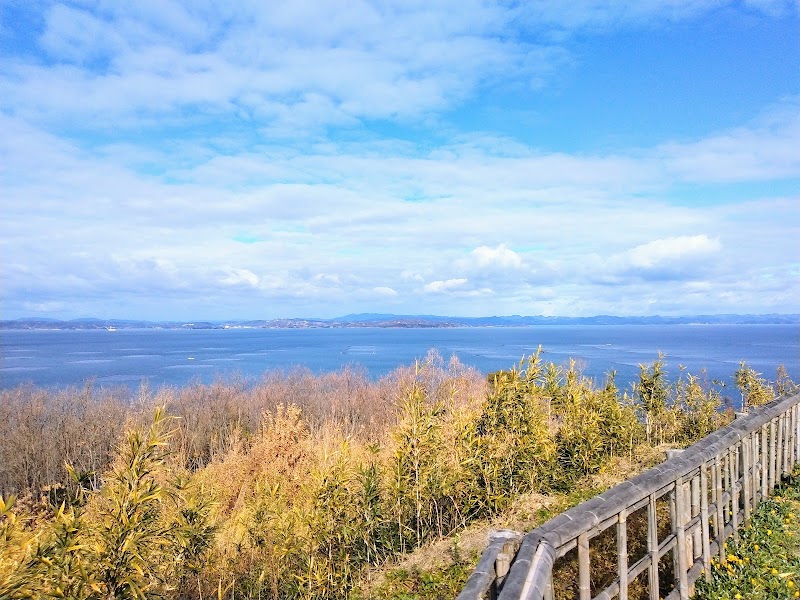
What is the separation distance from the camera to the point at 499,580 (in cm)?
241

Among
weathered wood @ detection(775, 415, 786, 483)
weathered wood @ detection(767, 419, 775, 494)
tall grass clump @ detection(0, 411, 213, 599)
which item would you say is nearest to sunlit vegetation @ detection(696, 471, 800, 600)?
weathered wood @ detection(767, 419, 775, 494)

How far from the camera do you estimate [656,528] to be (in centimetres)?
362

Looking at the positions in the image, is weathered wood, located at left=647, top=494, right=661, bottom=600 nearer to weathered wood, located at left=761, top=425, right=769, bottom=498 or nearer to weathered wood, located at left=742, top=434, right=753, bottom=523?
weathered wood, located at left=742, top=434, right=753, bottom=523

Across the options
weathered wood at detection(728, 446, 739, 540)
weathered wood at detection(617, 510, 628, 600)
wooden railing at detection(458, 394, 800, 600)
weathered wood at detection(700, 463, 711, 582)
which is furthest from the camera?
weathered wood at detection(728, 446, 739, 540)

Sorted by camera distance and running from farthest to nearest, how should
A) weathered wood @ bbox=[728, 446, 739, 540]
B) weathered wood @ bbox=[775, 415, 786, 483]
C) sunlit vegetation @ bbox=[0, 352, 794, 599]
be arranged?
weathered wood @ bbox=[775, 415, 786, 483] → sunlit vegetation @ bbox=[0, 352, 794, 599] → weathered wood @ bbox=[728, 446, 739, 540]

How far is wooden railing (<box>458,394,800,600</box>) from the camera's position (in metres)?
2.34

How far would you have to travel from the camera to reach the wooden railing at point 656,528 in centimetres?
234

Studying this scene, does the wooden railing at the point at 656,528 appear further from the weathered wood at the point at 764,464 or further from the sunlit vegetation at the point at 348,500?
the sunlit vegetation at the point at 348,500

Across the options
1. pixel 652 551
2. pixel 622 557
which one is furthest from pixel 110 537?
pixel 652 551

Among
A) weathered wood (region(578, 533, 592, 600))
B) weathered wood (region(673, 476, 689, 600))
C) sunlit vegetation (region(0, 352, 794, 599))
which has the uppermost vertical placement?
weathered wood (region(578, 533, 592, 600))

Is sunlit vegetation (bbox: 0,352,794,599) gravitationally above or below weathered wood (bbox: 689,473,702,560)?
below

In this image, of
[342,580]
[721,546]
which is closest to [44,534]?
[342,580]

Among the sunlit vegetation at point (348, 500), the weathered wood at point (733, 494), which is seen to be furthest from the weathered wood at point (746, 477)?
the sunlit vegetation at point (348, 500)

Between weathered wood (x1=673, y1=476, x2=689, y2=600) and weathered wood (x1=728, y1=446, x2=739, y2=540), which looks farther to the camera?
weathered wood (x1=728, y1=446, x2=739, y2=540)
